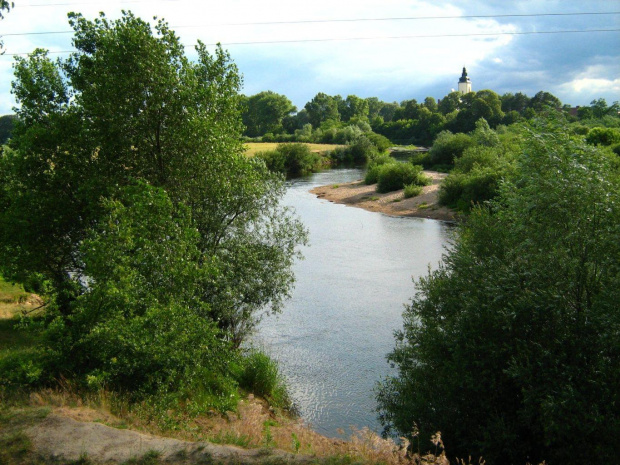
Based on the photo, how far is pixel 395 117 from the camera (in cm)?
15725

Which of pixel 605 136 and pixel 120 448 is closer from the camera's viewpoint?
pixel 120 448

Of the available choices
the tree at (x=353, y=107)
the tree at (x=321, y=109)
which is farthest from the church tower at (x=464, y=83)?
the tree at (x=321, y=109)

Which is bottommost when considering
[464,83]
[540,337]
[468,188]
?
[540,337]

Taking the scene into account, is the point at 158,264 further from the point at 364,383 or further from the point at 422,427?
the point at 364,383

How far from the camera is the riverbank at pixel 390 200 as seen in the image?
150 feet

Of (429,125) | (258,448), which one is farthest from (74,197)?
(429,125)

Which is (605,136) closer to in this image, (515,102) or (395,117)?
(515,102)

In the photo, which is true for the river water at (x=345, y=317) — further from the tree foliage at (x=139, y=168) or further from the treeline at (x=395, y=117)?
the treeline at (x=395, y=117)

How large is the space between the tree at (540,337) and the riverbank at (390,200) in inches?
1216

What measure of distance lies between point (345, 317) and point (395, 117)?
142 m

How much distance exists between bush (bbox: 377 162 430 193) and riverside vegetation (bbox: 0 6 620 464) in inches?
1545

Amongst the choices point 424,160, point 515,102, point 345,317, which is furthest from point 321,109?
point 345,317

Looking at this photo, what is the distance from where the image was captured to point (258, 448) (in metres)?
8.67

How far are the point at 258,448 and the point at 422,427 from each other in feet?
13.2
